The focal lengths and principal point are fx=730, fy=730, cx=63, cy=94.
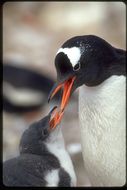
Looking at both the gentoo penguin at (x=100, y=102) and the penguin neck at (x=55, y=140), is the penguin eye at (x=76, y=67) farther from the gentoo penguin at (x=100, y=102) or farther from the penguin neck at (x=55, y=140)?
the penguin neck at (x=55, y=140)

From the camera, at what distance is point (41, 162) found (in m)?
2.28

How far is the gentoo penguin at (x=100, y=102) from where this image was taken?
1970 mm

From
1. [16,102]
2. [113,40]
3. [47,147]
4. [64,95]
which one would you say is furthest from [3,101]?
[64,95]

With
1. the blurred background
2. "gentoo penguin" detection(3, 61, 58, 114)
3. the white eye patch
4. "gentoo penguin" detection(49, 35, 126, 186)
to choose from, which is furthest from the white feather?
"gentoo penguin" detection(3, 61, 58, 114)

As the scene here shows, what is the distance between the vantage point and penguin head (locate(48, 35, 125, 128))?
191 cm

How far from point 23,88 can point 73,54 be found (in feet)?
9.91

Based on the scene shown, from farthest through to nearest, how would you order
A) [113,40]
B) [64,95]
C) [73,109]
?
[113,40] < [73,109] < [64,95]

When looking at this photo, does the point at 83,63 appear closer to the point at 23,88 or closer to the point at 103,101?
the point at 103,101

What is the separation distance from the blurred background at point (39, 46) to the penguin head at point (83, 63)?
3.40ft

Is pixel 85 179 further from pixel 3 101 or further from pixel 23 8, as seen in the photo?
pixel 23 8

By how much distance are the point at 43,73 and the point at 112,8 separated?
1.93 metres

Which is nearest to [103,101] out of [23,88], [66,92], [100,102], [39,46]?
[100,102]

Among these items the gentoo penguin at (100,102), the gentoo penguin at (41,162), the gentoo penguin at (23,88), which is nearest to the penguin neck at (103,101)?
the gentoo penguin at (100,102)

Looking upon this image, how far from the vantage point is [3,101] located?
5.00 metres
